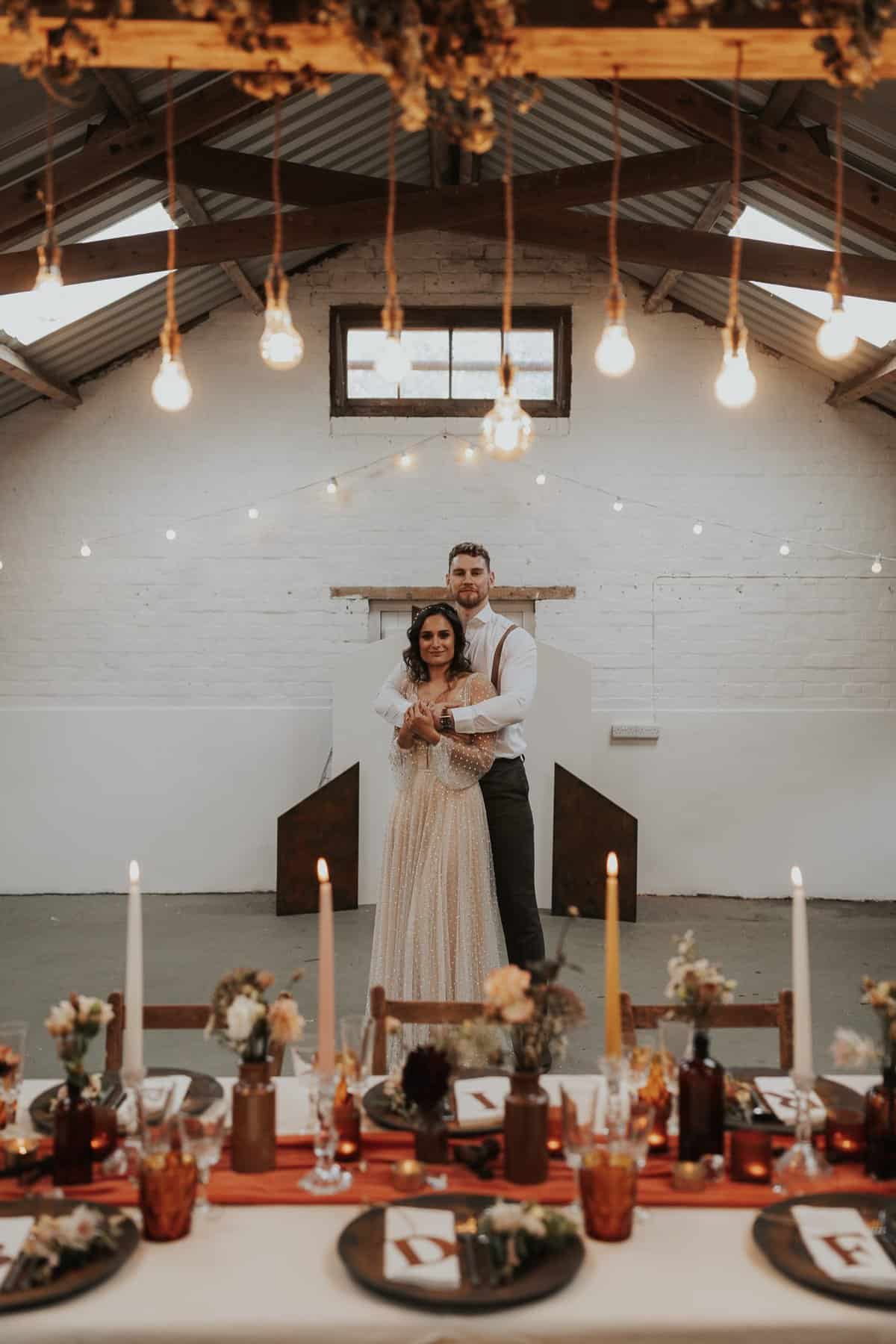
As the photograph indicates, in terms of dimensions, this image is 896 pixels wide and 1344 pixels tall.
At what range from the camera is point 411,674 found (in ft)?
11.7

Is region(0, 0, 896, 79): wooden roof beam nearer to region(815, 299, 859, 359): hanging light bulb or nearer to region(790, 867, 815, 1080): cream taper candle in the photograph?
region(815, 299, 859, 359): hanging light bulb

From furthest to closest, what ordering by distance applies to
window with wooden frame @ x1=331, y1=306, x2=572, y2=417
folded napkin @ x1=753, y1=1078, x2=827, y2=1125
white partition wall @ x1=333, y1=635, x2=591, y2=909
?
window with wooden frame @ x1=331, y1=306, x2=572, y2=417, white partition wall @ x1=333, y1=635, x2=591, y2=909, folded napkin @ x1=753, y1=1078, x2=827, y2=1125

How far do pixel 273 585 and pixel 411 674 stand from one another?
12.7ft

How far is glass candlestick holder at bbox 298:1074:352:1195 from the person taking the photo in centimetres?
170

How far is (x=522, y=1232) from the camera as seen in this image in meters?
1.46

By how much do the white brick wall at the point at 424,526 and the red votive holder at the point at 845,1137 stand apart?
5505 millimetres

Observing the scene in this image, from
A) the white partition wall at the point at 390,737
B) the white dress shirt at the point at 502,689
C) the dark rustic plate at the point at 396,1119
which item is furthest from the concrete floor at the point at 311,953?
the dark rustic plate at the point at 396,1119

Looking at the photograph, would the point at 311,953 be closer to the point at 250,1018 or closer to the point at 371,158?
the point at 250,1018

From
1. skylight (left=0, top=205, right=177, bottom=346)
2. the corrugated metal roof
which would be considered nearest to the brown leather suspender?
the corrugated metal roof

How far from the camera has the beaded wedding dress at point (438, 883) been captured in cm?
331

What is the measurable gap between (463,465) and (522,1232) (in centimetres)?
619

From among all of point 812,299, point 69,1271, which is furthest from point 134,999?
point 812,299

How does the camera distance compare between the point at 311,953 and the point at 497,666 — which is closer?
the point at 497,666

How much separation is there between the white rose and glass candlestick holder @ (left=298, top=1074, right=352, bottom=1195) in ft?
0.44
